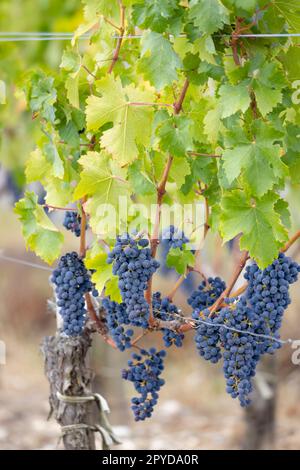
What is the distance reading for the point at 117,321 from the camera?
198cm

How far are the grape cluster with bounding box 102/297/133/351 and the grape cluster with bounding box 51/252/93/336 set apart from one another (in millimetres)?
72

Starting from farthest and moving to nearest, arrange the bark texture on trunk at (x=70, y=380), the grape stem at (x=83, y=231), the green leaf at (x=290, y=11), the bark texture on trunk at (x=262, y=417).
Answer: the bark texture on trunk at (x=262, y=417) → the bark texture on trunk at (x=70, y=380) → the grape stem at (x=83, y=231) → the green leaf at (x=290, y=11)

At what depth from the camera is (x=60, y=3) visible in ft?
12.0

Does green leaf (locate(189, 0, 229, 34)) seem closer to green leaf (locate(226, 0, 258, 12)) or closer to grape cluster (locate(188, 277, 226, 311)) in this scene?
green leaf (locate(226, 0, 258, 12))

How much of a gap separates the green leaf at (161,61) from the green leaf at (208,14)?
0.32ft

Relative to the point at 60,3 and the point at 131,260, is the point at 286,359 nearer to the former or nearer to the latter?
the point at 60,3

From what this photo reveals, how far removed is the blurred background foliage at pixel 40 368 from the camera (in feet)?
12.1

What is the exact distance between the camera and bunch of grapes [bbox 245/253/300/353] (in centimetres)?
175

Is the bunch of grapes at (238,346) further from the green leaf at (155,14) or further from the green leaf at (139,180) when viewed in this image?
the green leaf at (155,14)

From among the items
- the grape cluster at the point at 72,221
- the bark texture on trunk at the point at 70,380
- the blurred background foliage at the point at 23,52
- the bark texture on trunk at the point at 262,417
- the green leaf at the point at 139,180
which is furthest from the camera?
the bark texture on trunk at the point at 262,417

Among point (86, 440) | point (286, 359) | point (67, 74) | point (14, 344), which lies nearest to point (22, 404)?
point (14, 344)

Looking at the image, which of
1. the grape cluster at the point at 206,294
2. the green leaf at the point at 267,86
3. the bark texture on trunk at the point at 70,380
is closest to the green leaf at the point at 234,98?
the green leaf at the point at 267,86

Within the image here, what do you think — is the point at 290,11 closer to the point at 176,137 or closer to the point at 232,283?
the point at 176,137

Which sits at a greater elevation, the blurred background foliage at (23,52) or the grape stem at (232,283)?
the blurred background foliage at (23,52)
